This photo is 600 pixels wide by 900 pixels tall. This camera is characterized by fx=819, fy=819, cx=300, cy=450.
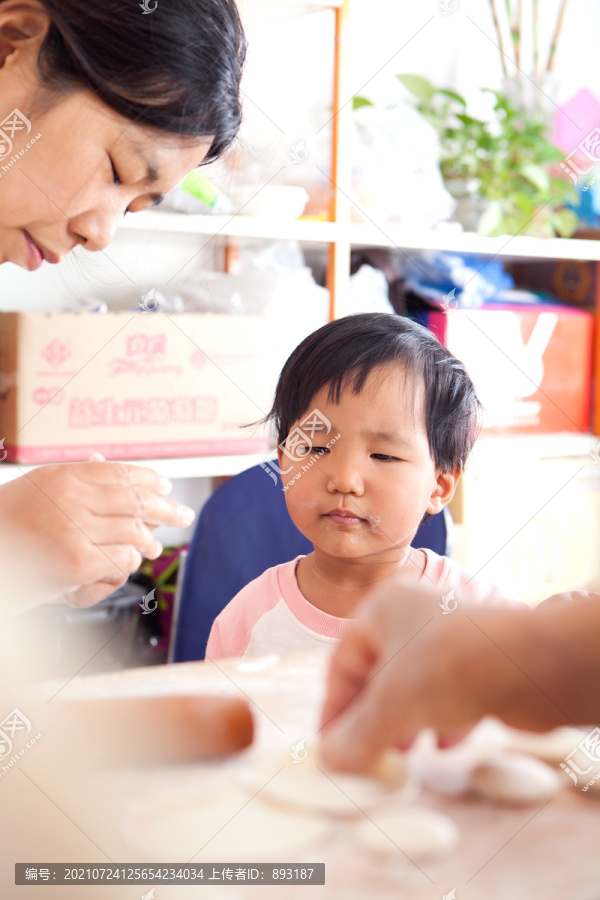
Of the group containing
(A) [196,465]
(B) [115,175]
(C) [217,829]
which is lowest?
(A) [196,465]

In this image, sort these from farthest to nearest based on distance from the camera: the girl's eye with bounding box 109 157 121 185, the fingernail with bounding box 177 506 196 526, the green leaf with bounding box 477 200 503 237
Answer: the green leaf with bounding box 477 200 503 237
the girl's eye with bounding box 109 157 121 185
the fingernail with bounding box 177 506 196 526

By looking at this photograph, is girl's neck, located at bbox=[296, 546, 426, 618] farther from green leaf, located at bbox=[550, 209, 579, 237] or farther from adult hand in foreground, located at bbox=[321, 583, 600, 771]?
green leaf, located at bbox=[550, 209, 579, 237]

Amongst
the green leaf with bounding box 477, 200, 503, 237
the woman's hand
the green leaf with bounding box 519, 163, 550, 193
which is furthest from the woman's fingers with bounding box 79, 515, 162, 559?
the green leaf with bounding box 519, 163, 550, 193

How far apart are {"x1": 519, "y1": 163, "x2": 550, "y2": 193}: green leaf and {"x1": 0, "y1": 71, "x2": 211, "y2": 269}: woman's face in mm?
958

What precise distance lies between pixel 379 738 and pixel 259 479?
0.83 ft

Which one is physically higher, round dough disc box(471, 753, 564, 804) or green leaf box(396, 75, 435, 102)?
green leaf box(396, 75, 435, 102)

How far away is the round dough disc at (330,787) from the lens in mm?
177

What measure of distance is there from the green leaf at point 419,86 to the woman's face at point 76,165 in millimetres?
970

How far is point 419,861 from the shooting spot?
166mm

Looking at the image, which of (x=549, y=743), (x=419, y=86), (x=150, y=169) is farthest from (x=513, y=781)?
(x=419, y=86)

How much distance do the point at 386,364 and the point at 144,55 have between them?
0.52ft

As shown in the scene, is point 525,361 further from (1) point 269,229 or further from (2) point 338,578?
(2) point 338,578

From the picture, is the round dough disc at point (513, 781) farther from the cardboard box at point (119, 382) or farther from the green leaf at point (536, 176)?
the green leaf at point (536, 176)

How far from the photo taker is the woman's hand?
0.85 ft
